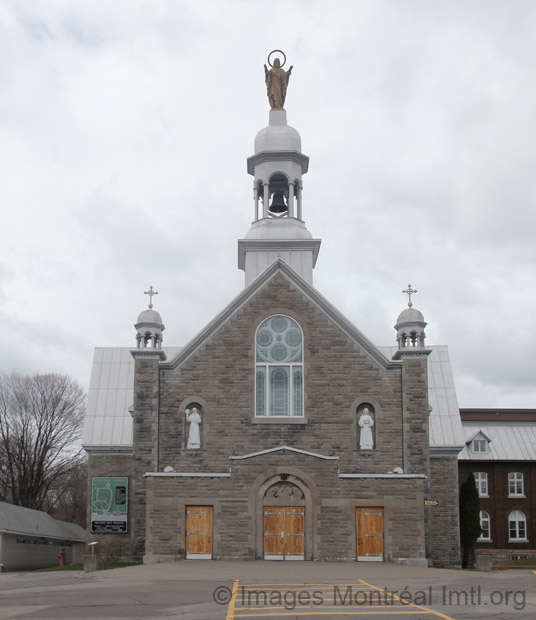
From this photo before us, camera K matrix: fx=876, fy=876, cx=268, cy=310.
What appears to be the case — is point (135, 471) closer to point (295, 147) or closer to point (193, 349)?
point (193, 349)

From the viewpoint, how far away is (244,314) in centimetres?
3516

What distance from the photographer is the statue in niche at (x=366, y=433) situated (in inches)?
1329

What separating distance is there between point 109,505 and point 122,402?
5.91 meters

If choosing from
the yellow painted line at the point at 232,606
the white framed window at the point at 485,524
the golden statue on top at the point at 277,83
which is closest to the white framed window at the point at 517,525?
the white framed window at the point at 485,524

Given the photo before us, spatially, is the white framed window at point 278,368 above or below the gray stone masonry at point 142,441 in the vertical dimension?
above

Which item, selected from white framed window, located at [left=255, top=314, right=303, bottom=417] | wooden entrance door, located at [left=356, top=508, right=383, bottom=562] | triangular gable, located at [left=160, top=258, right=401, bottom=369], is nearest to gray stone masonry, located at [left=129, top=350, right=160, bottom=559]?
triangular gable, located at [left=160, top=258, right=401, bottom=369]

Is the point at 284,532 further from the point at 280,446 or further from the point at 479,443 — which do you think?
the point at 479,443

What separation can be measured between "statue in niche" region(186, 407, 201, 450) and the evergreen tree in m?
14.0

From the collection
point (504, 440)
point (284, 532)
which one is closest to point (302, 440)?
point (284, 532)

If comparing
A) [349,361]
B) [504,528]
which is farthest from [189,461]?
[504,528]

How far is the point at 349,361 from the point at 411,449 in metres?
4.17

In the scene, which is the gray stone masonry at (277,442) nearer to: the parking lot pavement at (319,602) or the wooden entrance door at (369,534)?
the wooden entrance door at (369,534)

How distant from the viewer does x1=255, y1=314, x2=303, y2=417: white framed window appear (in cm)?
3428

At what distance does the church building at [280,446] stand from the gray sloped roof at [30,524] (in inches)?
177
